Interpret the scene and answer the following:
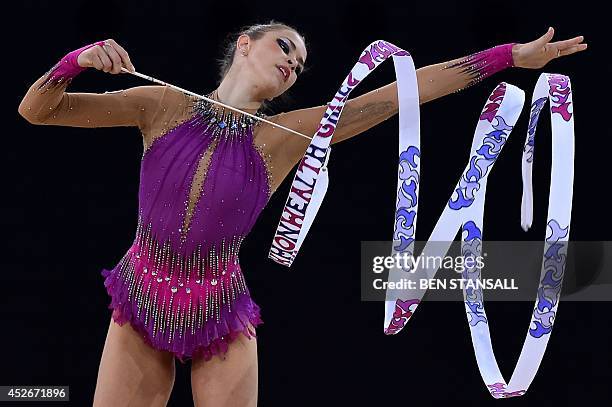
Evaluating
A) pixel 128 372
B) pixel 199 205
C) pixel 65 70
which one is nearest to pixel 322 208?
pixel 199 205

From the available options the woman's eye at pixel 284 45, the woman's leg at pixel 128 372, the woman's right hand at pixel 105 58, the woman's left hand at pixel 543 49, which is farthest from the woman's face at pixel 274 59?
the woman's leg at pixel 128 372

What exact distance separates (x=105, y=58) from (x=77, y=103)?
21 cm

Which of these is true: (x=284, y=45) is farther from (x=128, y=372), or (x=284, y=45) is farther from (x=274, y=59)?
(x=128, y=372)

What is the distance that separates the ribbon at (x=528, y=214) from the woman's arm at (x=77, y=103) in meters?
0.65

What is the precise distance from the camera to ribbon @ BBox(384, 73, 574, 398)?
2.06 metres

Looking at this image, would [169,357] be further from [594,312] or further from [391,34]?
[594,312]

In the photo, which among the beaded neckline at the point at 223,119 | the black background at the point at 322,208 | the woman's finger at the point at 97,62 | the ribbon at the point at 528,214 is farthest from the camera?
the black background at the point at 322,208

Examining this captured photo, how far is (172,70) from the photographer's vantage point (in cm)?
281

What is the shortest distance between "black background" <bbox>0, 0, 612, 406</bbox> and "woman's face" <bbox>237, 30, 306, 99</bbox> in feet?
1.84

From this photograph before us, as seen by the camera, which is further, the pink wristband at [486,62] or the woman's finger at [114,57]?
the pink wristband at [486,62]

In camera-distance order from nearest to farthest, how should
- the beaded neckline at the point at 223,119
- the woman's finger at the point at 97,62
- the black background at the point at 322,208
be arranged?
1. the woman's finger at the point at 97,62
2. the beaded neckline at the point at 223,119
3. the black background at the point at 322,208

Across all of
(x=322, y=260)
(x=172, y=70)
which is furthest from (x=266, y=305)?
(x=172, y=70)

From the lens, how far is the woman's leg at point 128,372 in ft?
6.97

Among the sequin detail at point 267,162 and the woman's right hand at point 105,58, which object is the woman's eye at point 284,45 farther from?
the woman's right hand at point 105,58
